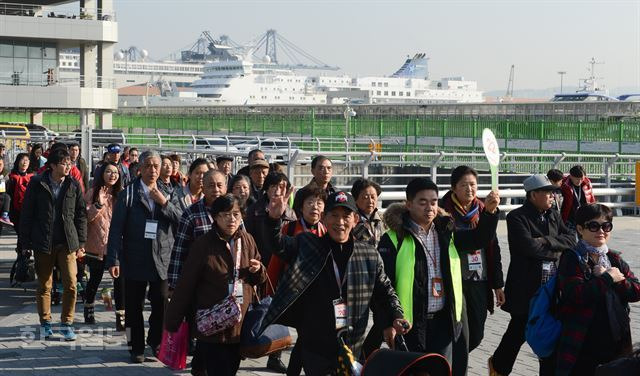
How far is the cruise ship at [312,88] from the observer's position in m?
136

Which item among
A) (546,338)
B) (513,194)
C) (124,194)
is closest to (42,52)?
(513,194)

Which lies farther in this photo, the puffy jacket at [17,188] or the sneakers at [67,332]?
the puffy jacket at [17,188]

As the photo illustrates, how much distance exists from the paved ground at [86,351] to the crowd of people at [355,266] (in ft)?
0.78

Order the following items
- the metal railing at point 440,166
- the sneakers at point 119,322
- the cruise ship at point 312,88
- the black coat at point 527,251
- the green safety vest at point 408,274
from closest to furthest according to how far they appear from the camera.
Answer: the green safety vest at point 408,274
the black coat at point 527,251
the sneakers at point 119,322
the metal railing at point 440,166
the cruise ship at point 312,88

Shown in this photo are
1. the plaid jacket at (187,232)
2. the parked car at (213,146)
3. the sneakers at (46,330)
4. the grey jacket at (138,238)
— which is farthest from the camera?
the parked car at (213,146)

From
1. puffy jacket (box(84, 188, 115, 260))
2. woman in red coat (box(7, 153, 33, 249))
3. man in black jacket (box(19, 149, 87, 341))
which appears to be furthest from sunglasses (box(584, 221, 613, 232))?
woman in red coat (box(7, 153, 33, 249))

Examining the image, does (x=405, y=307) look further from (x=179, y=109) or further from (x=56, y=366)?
(x=179, y=109)

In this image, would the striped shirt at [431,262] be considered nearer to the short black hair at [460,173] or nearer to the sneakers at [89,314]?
the short black hair at [460,173]

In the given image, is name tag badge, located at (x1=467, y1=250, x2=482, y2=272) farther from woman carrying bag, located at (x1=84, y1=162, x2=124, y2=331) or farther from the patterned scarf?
woman carrying bag, located at (x1=84, y1=162, x2=124, y2=331)

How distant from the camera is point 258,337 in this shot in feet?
20.7

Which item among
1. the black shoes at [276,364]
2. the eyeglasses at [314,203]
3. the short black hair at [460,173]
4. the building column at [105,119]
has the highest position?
the building column at [105,119]

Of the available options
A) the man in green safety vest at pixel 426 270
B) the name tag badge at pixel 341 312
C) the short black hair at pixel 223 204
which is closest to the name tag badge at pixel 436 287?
the man in green safety vest at pixel 426 270

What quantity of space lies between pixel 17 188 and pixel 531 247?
27.3ft

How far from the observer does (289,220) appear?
25.3ft
